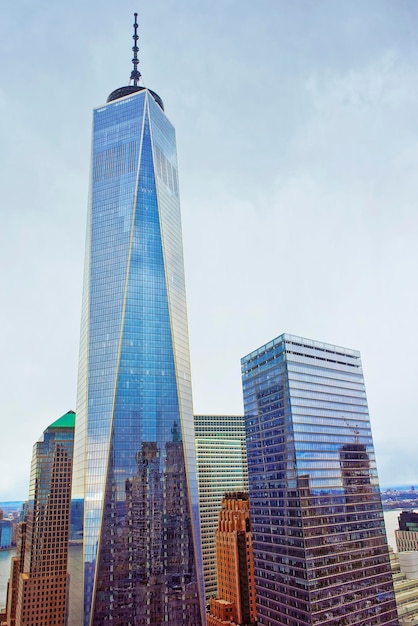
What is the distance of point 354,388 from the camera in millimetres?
148625

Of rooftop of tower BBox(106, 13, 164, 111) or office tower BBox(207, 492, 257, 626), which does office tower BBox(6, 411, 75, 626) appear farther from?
rooftop of tower BBox(106, 13, 164, 111)

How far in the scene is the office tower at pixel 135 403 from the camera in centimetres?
11269

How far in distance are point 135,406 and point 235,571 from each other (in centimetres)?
7285

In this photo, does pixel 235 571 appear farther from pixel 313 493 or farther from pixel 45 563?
pixel 45 563

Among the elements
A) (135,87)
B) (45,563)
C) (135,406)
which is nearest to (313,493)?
(135,406)

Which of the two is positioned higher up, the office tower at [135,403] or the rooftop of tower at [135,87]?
the rooftop of tower at [135,87]

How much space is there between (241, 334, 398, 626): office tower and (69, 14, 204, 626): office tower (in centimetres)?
2022

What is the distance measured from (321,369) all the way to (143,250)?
6440 cm

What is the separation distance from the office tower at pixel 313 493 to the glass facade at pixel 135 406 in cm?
2035

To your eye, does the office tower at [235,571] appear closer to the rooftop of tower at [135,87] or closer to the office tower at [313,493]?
the office tower at [313,493]

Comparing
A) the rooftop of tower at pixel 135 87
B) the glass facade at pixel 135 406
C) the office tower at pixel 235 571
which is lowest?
the office tower at pixel 235 571

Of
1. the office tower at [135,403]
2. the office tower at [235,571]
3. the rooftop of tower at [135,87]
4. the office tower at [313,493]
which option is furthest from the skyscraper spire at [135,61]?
the office tower at [235,571]

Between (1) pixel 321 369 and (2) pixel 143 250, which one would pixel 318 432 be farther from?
(2) pixel 143 250

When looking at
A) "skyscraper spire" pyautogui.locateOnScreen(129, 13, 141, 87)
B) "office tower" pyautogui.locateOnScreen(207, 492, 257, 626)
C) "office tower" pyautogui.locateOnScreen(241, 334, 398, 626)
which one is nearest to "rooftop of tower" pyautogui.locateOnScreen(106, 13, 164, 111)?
"skyscraper spire" pyautogui.locateOnScreen(129, 13, 141, 87)
